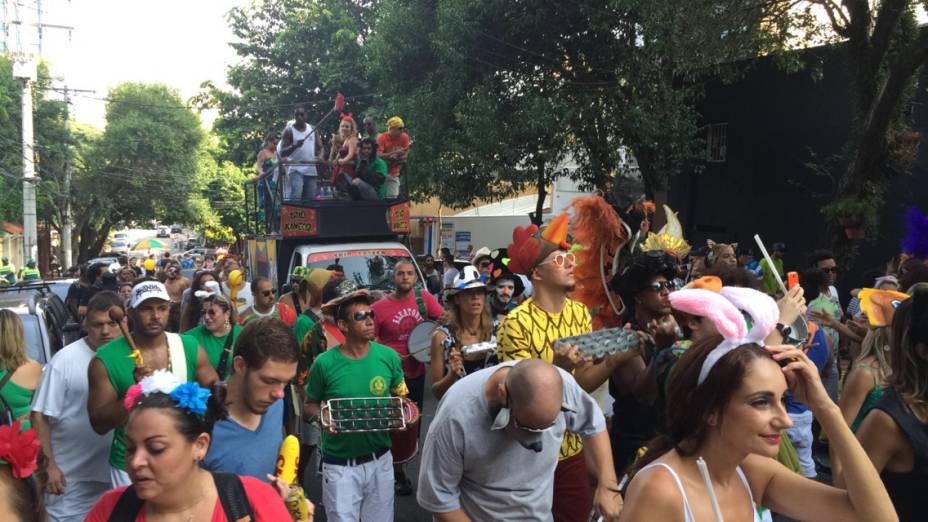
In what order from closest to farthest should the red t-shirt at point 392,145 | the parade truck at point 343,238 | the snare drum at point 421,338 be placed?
the snare drum at point 421,338
the parade truck at point 343,238
the red t-shirt at point 392,145

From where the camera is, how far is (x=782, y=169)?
1680 cm

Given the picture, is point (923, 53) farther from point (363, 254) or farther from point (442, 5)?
point (442, 5)

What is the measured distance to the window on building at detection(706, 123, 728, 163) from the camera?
18.3m

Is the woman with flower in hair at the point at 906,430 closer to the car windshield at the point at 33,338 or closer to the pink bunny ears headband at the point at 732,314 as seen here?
the pink bunny ears headband at the point at 732,314

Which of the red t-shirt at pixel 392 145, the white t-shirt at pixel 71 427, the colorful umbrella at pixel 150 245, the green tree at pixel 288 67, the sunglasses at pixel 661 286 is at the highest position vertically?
the green tree at pixel 288 67

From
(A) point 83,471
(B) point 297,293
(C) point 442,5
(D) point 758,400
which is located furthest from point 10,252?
(D) point 758,400

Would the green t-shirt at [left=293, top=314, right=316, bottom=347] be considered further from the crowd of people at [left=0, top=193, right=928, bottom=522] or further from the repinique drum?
the repinique drum

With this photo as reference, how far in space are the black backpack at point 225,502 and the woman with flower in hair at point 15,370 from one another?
8.23 feet

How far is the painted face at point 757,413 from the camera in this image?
2.26 meters

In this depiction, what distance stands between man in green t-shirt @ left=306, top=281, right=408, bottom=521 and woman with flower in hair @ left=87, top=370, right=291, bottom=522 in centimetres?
195

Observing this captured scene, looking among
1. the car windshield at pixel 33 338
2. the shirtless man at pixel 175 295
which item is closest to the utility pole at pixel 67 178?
the shirtless man at pixel 175 295

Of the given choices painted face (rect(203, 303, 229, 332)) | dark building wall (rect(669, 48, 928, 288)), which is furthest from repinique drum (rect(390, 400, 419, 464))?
dark building wall (rect(669, 48, 928, 288))

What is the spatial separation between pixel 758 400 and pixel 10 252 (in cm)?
4756

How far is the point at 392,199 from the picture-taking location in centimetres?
1210
